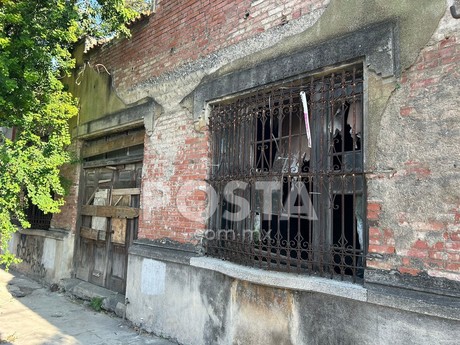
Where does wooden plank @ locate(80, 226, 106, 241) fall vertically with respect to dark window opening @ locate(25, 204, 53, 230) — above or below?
below

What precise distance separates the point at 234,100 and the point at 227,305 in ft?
7.70

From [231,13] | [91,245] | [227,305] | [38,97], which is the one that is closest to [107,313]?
[91,245]

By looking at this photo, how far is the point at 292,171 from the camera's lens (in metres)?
3.63

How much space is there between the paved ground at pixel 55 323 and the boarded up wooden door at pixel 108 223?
24.7 inches

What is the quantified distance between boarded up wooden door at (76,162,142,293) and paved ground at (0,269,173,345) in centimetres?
63

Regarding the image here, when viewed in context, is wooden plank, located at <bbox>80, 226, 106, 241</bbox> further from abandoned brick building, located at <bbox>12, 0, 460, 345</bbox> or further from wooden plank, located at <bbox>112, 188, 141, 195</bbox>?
wooden plank, located at <bbox>112, 188, 141, 195</bbox>

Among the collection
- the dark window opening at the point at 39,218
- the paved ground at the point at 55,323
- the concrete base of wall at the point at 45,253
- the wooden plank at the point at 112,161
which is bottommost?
the paved ground at the point at 55,323

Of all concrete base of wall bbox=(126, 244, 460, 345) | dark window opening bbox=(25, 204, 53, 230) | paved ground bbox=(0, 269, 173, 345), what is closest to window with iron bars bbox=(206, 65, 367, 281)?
concrete base of wall bbox=(126, 244, 460, 345)

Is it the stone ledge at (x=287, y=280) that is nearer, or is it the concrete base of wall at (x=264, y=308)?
the concrete base of wall at (x=264, y=308)

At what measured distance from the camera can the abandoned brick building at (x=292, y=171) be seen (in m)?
2.61

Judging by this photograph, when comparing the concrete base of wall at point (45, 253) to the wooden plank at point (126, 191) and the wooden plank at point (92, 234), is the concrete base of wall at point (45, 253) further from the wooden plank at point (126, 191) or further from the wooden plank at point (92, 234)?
the wooden plank at point (126, 191)

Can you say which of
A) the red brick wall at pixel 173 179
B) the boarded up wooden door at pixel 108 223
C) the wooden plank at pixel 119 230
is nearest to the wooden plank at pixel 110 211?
the boarded up wooden door at pixel 108 223

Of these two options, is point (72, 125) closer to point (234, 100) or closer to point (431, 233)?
point (234, 100)

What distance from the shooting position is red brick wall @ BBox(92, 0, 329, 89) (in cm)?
384
